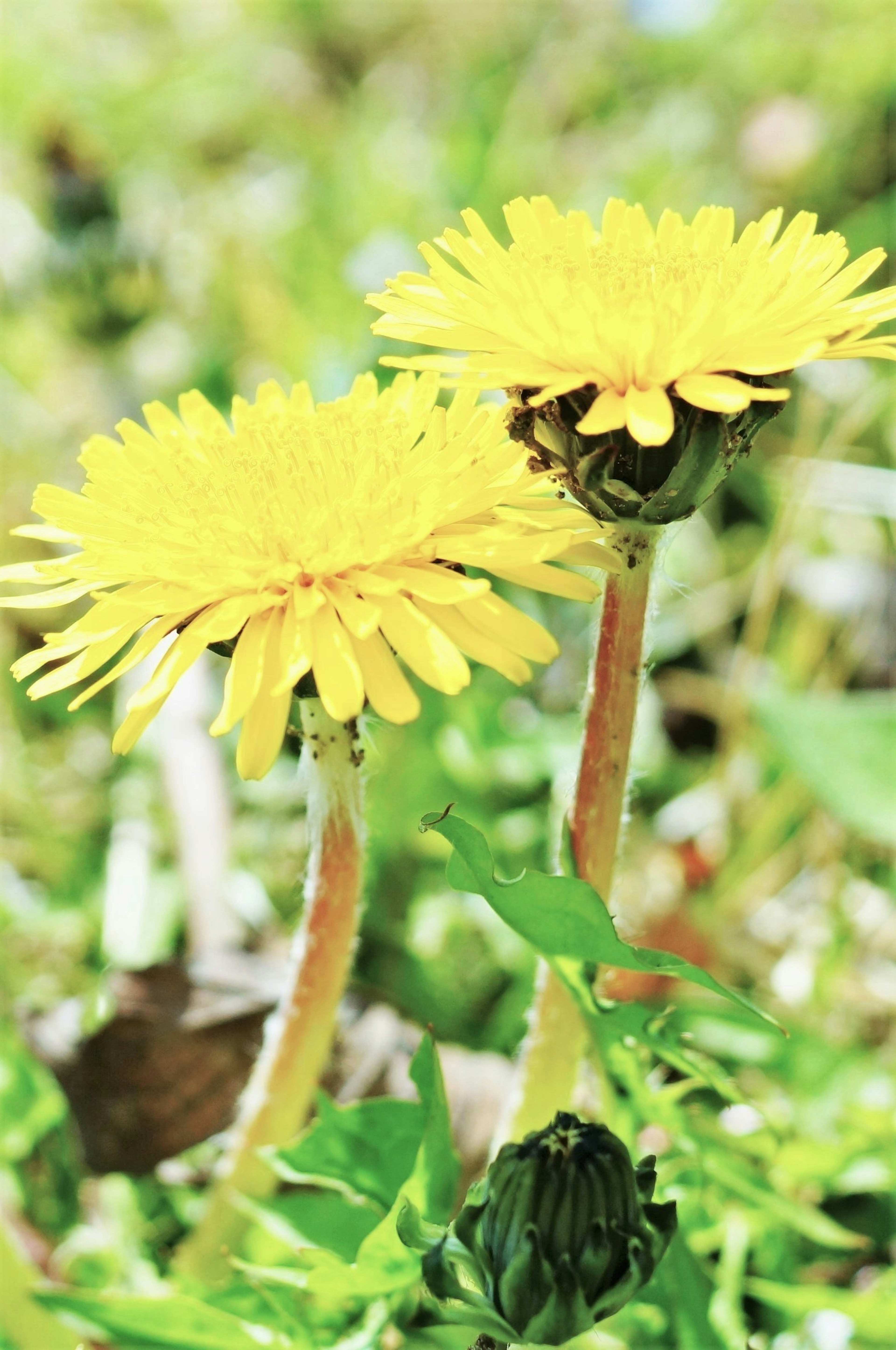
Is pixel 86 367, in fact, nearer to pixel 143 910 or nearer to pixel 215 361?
pixel 215 361

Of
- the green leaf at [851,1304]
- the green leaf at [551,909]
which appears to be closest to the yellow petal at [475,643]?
the green leaf at [551,909]

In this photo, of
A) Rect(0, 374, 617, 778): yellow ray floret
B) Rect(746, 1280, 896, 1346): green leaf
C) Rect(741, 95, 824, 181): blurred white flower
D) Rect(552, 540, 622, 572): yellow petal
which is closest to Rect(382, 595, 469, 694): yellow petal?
Rect(0, 374, 617, 778): yellow ray floret

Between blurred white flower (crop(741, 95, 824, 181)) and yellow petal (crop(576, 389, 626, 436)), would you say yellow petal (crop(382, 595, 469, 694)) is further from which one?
blurred white flower (crop(741, 95, 824, 181))

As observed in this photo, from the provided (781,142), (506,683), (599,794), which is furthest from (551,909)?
(781,142)

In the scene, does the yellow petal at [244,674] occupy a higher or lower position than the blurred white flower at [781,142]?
lower

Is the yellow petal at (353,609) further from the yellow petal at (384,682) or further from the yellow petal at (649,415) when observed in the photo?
the yellow petal at (649,415)

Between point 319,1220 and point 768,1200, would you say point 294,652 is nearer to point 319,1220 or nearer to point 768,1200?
point 319,1220

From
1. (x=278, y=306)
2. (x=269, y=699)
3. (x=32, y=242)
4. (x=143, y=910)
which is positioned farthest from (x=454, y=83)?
(x=269, y=699)
